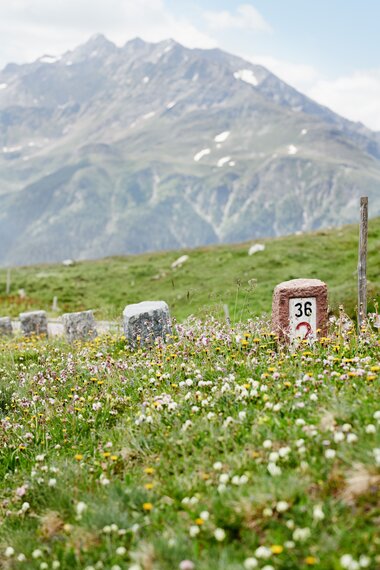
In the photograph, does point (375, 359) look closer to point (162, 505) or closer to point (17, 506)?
point (162, 505)

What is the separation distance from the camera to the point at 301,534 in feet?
15.6

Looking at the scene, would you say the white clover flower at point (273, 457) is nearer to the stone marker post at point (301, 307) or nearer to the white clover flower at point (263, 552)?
the white clover flower at point (263, 552)

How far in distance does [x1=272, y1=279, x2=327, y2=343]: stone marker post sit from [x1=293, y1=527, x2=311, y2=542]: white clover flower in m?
6.49

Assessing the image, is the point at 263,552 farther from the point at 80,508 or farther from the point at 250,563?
the point at 80,508

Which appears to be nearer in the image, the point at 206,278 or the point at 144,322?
the point at 144,322

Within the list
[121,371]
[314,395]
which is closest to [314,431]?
[314,395]

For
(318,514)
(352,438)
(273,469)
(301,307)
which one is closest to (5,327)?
(301,307)

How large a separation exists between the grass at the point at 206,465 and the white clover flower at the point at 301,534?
0.04 feet

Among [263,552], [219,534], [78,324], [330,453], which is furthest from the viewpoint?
[78,324]

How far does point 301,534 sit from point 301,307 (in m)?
6.88

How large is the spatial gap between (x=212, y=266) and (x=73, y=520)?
4447 centimetres

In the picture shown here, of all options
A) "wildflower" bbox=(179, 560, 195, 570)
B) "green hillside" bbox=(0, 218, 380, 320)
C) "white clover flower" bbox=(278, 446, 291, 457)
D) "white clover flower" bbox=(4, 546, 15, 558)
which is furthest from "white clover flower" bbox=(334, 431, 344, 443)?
"green hillside" bbox=(0, 218, 380, 320)

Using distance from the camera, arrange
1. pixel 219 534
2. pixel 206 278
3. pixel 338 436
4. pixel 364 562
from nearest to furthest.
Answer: pixel 364 562
pixel 219 534
pixel 338 436
pixel 206 278

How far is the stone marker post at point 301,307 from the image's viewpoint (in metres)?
11.2
